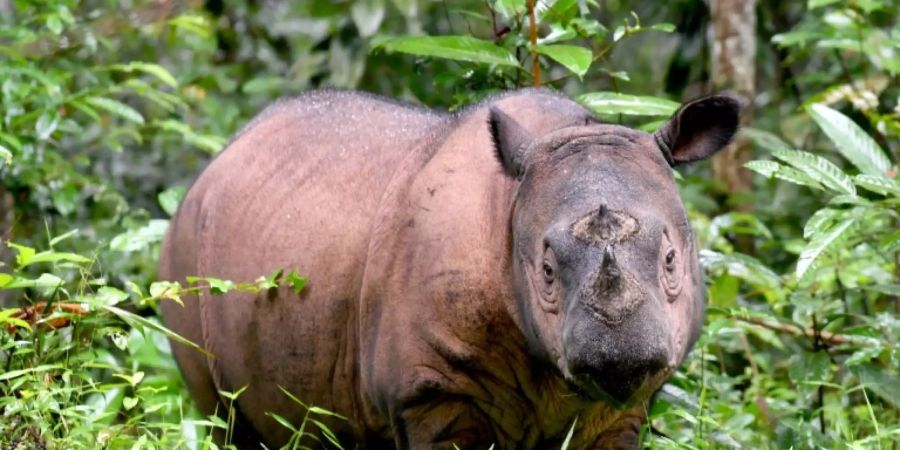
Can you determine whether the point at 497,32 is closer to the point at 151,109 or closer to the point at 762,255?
the point at 762,255

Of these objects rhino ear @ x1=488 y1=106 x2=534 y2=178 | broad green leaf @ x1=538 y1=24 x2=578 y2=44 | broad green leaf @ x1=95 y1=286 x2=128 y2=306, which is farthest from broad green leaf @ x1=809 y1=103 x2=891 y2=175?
broad green leaf @ x1=95 y1=286 x2=128 y2=306

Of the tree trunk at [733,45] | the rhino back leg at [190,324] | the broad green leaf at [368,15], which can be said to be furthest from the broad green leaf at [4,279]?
the tree trunk at [733,45]

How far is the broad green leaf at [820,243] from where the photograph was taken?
5.44 m

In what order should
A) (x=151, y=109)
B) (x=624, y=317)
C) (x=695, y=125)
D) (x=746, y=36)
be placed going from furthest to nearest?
(x=151, y=109)
(x=746, y=36)
(x=695, y=125)
(x=624, y=317)

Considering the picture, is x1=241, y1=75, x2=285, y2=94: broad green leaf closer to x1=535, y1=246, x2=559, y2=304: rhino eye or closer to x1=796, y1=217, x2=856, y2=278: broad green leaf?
x1=796, y1=217, x2=856, y2=278: broad green leaf

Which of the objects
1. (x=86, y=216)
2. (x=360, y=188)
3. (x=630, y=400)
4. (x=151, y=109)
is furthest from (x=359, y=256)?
(x=151, y=109)

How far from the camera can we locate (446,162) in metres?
5.14

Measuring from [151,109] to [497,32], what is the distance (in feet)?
12.8

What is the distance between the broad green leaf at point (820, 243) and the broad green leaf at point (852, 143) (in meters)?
0.46

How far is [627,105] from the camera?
5.86 m

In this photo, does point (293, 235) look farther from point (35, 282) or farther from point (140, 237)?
point (140, 237)

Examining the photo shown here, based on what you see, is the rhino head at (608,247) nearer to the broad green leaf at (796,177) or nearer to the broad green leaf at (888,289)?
the broad green leaf at (796,177)

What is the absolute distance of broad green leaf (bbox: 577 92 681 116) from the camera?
19.0ft

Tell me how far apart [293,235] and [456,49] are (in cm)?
91
